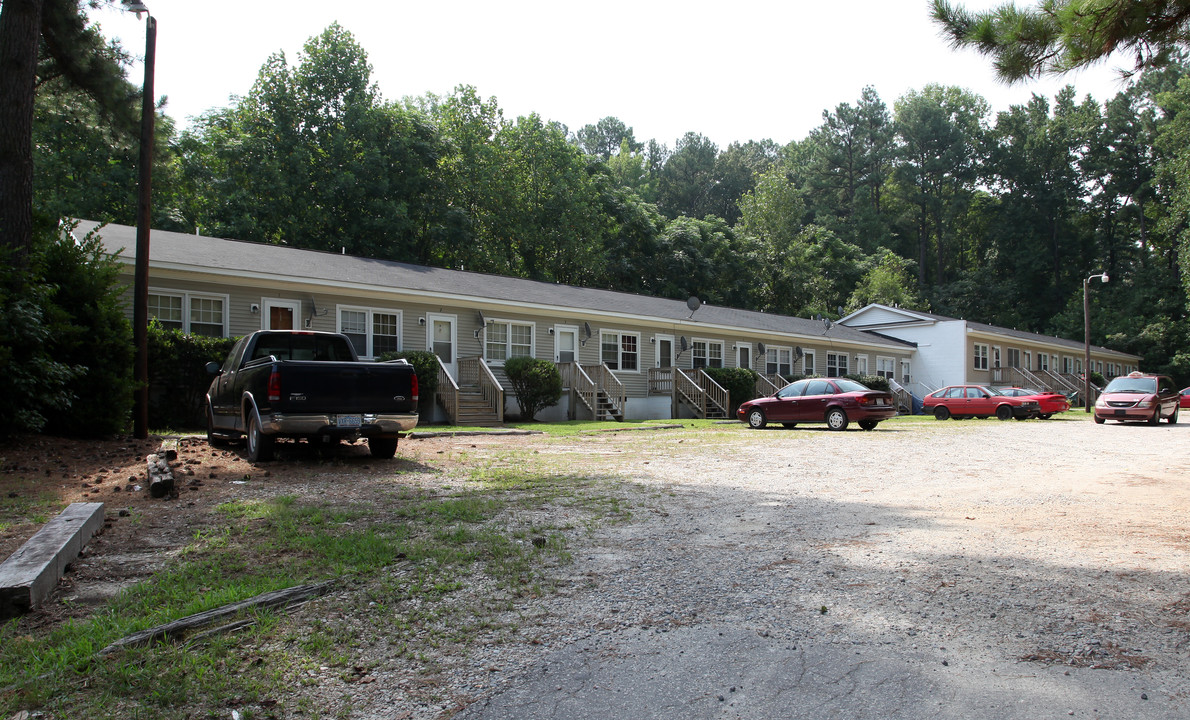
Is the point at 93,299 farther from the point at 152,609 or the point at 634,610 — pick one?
the point at 634,610

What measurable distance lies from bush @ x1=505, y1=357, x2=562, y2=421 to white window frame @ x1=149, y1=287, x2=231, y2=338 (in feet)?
23.6

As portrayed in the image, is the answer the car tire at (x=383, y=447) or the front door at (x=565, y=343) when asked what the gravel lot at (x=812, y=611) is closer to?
the car tire at (x=383, y=447)

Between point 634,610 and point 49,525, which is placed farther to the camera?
point 49,525

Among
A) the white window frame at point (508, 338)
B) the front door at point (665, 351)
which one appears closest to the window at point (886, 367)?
the front door at point (665, 351)

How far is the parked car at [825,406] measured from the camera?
19.5 m

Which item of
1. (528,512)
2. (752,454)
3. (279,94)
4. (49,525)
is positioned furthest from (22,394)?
(279,94)

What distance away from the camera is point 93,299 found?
11695mm

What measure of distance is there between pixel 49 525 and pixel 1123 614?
6.67 meters

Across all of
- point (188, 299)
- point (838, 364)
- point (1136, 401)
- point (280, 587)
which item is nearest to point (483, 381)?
point (188, 299)

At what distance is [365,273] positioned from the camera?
19875 millimetres

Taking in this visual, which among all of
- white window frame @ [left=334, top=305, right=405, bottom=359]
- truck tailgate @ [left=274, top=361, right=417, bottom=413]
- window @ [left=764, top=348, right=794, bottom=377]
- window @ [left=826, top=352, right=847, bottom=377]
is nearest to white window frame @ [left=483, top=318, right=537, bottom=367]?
white window frame @ [left=334, top=305, right=405, bottom=359]

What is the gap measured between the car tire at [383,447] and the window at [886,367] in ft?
103

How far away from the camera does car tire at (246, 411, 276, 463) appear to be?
958cm

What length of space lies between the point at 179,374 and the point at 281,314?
3.10 metres
